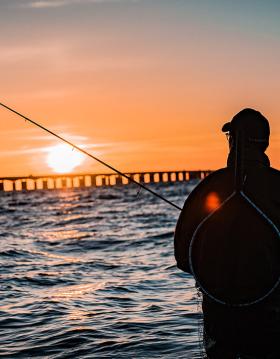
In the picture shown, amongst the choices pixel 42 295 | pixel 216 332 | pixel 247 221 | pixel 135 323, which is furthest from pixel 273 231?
pixel 42 295

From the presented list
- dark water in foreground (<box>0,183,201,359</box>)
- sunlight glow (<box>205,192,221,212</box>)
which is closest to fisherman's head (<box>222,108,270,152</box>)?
sunlight glow (<box>205,192,221,212</box>)

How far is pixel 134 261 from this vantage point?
1819 centimetres

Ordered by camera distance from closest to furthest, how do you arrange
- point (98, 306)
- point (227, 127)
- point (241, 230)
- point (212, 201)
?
point (241, 230)
point (212, 201)
point (227, 127)
point (98, 306)

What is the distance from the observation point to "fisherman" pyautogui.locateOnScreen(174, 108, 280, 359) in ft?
13.7

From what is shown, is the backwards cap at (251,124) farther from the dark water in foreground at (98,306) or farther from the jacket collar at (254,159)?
the dark water in foreground at (98,306)

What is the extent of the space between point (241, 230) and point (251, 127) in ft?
2.77

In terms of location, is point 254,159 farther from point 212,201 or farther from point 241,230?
point 241,230

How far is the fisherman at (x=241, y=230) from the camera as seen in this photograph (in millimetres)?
4184

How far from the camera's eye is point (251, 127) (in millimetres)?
4488

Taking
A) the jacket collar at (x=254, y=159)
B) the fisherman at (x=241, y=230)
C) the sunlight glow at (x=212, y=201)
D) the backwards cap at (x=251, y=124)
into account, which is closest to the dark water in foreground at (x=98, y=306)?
the fisherman at (x=241, y=230)

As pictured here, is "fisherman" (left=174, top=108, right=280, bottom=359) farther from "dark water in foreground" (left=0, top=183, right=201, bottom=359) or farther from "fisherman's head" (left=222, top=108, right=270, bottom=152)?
"dark water in foreground" (left=0, top=183, right=201, bottom=359)

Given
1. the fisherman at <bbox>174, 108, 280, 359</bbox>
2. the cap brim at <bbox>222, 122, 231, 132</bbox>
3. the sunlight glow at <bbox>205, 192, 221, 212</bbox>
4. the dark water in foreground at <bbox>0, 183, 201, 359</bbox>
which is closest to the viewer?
the fisherman at <bbox>174, 108, 280, 359</bbox>

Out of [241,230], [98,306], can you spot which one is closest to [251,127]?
[241,230]

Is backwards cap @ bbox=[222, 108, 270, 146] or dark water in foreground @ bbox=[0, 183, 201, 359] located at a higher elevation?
backwards cap @ bbox=[222, 108, 270, 146]
